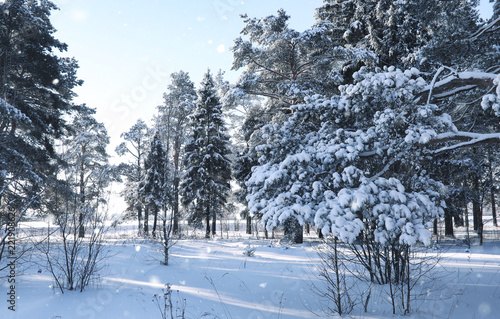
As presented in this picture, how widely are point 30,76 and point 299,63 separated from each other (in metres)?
13.6

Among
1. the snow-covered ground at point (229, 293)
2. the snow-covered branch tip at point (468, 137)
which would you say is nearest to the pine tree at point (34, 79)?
the snow-covered ground at point (229, 293)

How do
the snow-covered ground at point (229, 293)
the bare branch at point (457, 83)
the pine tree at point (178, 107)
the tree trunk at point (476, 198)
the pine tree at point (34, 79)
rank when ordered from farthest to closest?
the pine tree at point (178, 107) < the tree trunk at point (476, 198) < the pine tree at point (34, 79) < the bare branch at point (457, 83) < the snow-covered ground at point (229, 293)

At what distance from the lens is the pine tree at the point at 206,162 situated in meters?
19.8

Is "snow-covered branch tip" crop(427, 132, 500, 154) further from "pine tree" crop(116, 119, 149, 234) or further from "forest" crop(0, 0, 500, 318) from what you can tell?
"pine tree" crop(116, 119, 149, 234)

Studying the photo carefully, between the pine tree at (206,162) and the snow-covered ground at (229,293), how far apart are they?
11401 millimetres

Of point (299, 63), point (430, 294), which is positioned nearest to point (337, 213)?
point (430, 294)

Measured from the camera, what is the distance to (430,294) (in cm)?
528

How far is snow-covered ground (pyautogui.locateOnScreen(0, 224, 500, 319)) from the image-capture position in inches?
179

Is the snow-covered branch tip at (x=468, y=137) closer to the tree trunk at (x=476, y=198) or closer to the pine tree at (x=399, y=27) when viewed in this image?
the pine tree at (x=399, y=27)

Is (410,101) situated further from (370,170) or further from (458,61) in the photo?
(458,61)

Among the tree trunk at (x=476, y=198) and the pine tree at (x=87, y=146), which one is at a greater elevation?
the pine tree at (x=87, y=146)

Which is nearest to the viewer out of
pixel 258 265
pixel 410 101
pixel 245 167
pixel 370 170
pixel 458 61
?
pixel 410 101

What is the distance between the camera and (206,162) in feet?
65.4

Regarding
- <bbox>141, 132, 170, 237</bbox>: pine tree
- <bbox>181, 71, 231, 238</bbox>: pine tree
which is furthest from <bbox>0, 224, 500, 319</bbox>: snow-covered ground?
<bbox>141, 132, 170, 237</bbox>: pine tree
